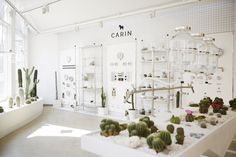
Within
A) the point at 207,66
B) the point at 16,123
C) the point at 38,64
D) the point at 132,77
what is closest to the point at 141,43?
the point at 132,77

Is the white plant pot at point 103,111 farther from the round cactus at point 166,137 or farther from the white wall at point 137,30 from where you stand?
the round cactus at point 166,137

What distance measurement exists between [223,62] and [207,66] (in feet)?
8.27

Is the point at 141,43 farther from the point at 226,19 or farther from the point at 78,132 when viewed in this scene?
the point at 78,132

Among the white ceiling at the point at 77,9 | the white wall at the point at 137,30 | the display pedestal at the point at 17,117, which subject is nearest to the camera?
the display pedestal at the point at 17,117

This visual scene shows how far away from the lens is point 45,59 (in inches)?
412

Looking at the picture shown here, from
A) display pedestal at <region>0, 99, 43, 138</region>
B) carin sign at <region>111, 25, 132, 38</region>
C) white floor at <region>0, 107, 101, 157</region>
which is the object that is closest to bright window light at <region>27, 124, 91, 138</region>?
white floor at <region>0, 107, 101, 157</region>

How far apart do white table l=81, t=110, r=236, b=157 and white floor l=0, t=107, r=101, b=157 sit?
84.6 inches

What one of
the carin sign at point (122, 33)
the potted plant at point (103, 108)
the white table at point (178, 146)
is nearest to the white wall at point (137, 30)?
the carin sign at point (122, 33)

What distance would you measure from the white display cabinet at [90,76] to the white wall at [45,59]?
1.80 metres

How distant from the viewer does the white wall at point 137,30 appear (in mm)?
5785

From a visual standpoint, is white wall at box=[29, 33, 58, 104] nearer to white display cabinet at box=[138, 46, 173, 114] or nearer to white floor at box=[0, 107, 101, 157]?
white floor at box=[0, 107, 101, 157]

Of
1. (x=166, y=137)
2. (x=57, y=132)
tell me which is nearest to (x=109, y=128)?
(x=166, y=137)

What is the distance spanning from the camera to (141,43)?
7.33 meters

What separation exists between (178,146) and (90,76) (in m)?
7.16
